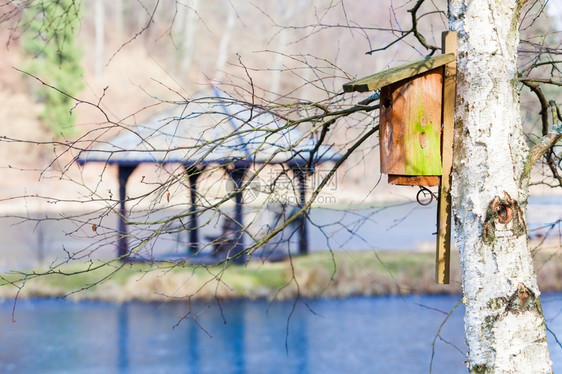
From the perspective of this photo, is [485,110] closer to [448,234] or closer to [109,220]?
[448,234]

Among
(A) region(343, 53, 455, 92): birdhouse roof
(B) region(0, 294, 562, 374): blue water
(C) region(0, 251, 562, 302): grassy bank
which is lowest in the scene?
(B) region(0, 294, 562, 374): blue water

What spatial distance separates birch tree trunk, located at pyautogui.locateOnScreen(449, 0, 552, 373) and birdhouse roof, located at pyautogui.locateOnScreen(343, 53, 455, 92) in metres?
0.09

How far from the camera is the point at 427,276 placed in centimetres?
1123

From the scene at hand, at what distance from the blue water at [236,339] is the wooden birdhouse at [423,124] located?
14.5 feet

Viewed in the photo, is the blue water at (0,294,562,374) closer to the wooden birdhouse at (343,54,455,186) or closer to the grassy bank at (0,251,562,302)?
the grassy bank at (0,251,562,302)

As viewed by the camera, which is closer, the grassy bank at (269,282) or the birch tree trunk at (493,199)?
the birch tree trunk at (493,199)

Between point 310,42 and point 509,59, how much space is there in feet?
89.4

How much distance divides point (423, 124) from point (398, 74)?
0.24 m

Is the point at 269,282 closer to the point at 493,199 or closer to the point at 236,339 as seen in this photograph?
the point at 236,339

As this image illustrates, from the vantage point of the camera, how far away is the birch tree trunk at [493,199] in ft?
Result: 7.61

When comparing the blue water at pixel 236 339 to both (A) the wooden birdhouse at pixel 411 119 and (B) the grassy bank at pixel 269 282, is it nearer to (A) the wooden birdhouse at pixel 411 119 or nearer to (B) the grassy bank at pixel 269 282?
(B) the grassy bank at pixel 269 282

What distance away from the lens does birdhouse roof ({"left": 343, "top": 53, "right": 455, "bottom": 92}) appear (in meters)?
2.60

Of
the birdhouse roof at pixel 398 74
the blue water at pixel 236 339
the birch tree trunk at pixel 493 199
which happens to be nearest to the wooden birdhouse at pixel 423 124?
the birdhouse roof at pixel 398 74

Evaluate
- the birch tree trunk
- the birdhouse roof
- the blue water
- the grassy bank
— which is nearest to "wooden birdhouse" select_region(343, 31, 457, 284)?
the birdhouse roof
